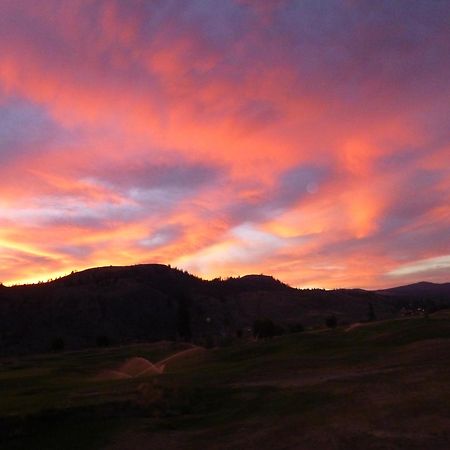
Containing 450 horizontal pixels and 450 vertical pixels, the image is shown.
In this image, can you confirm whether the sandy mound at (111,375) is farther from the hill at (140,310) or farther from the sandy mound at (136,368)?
the hill at (140,310)

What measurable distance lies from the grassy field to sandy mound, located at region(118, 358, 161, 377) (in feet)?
39.5

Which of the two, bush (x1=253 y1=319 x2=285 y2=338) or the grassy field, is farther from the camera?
bush (x1=253 y1=319 x2=285 y2=338)

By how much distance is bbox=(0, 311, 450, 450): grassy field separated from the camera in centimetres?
1595

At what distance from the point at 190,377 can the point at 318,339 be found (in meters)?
14.9

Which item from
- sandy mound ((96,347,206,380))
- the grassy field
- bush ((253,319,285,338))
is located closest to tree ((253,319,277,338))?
bush ((253,319,285,338))

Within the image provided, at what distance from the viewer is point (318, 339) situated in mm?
46094

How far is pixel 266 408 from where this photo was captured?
21328 mm

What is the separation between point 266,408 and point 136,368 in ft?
110

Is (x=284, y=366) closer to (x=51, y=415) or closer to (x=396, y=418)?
(x=51, y=415)

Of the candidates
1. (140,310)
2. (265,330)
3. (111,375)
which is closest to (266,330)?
(265,330)

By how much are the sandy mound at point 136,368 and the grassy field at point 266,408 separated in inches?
475

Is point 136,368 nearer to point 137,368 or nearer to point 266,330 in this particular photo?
point 137,368

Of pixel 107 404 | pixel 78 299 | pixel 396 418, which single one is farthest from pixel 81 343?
pixel 396 418

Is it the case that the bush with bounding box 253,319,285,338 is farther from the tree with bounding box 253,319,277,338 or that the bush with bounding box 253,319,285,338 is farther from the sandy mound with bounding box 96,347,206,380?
the sandy mound with bounding box 96,347,206,380
